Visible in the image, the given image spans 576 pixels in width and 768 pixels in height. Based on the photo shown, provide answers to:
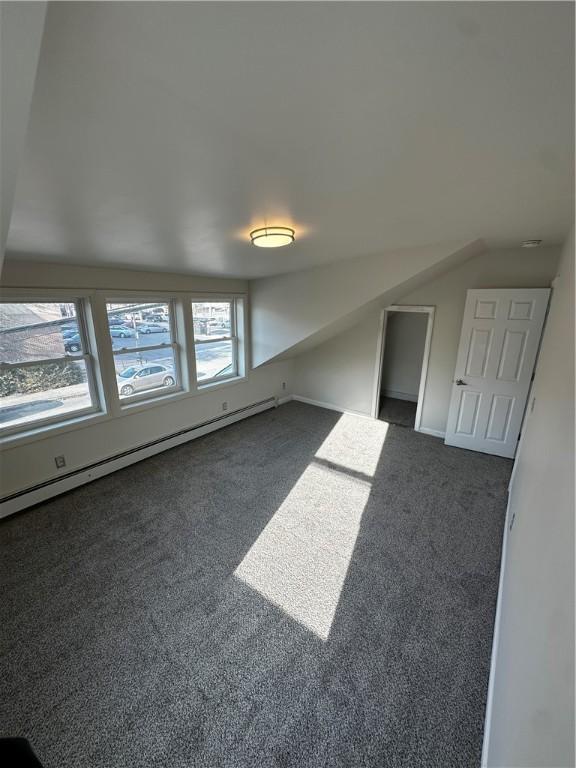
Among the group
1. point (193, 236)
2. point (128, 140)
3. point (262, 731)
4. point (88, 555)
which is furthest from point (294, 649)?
point (193, 236)

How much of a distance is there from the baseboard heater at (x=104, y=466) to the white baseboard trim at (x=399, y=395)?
8.92 ft

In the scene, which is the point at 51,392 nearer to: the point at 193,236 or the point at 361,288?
the point at 193,236

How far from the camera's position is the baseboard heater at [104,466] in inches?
106

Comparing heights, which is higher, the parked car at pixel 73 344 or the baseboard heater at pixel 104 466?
the parked car at pixel 73 344

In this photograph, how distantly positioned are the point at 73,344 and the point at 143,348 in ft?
2.26

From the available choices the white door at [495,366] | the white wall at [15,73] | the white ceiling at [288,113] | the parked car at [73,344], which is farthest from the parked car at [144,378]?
the white door at [495,366]

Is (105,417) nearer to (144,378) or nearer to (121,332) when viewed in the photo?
(144,378)

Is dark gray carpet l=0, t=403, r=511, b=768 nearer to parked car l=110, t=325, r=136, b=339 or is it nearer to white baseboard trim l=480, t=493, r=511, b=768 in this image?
white baseboard trim l=480, t=493, r=511, b=768

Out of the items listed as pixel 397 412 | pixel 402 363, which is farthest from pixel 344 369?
pixel 402 363

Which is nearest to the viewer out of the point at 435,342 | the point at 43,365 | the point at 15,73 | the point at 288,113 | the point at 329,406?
the point at 15,73

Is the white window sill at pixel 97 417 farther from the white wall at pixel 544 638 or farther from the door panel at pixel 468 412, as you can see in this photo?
the white wall at pixel 544 638

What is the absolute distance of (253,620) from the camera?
1.85 meters

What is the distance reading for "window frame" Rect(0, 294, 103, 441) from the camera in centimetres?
262

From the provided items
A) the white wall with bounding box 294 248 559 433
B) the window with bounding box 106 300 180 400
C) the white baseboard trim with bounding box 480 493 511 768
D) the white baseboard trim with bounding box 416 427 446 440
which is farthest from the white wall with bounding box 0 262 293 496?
the white baseboard trim with bounding box 480 493 511 768
